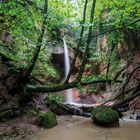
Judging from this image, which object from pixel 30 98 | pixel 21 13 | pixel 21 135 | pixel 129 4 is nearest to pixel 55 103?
pixel 30 98

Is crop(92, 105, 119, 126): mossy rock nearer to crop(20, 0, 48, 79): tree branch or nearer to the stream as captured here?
the stream

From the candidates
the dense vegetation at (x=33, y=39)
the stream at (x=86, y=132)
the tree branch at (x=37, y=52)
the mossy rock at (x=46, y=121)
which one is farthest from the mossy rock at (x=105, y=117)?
the tree branch at (x=37, y=52)

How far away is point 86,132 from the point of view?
7.59 metres

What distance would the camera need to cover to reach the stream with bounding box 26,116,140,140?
271 inches

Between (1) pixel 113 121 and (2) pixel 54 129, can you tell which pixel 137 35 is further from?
(2) pixel 54 129

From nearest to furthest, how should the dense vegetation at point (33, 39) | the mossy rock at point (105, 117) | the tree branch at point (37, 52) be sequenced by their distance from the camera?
the tree branch at point (37, 52) < the dense vegetation at point (33, 39) < the mossy rock at point (105, 117)

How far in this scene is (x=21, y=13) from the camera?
7855mm

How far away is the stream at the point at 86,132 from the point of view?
689 centimetres

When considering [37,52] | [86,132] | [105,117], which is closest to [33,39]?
[37,52]

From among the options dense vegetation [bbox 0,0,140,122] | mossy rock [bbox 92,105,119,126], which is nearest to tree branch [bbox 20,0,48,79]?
dense vegetation [bbox 0,0,140,122]

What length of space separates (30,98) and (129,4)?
20.1 feet

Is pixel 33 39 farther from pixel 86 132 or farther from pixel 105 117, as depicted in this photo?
pixel 86 132

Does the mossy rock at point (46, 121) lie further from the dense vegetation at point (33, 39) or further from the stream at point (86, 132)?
the dense vegetation at point (33, 39)

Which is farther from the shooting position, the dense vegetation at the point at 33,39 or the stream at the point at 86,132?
the dense vegetation at the point at 33,39
